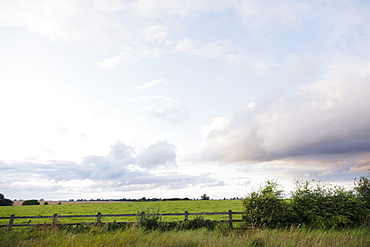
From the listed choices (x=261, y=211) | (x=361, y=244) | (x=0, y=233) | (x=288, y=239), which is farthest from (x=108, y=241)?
(x=261, y=211)

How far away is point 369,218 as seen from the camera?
1466 cm

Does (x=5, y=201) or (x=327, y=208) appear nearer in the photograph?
(x=327, y=208)

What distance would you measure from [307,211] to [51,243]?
40.6ft

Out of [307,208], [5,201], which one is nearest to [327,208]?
Answer: [307,208]

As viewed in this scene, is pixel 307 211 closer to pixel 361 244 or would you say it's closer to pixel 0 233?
pixel 361 244

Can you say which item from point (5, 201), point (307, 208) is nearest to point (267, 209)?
point (307, 208)

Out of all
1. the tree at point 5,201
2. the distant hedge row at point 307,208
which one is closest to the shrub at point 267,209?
the distant hedge row at point 307,208

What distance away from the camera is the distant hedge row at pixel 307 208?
1431cm

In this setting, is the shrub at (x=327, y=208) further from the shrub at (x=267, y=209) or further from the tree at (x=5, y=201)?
the tree at (x=5, y=201)

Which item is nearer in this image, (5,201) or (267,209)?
(267,209)

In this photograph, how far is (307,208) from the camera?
585 inches

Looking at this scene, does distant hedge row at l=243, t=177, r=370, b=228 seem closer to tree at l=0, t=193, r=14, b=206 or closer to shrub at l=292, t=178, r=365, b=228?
shrub at l=292, t=178, r=365, b=228

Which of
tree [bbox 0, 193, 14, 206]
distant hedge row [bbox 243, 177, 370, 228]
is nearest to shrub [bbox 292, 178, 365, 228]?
distant hedge row [bbox 243, 177, 370, 228]

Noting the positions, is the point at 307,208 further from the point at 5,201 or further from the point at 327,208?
the point at 5,201
